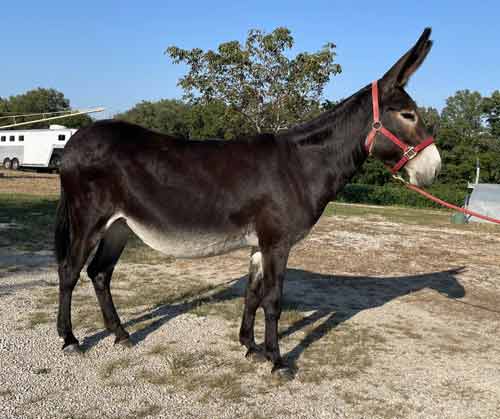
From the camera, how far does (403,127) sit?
4234 millimetres

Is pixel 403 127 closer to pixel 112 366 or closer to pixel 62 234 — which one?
pixel 112 366

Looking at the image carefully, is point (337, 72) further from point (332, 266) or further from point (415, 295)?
point (415, 295)

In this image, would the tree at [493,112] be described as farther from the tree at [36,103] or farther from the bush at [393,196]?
the tree at [36,103]

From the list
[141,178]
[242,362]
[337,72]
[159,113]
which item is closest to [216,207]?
[141,178]

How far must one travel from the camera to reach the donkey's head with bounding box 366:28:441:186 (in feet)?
13.8

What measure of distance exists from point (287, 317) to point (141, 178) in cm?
290

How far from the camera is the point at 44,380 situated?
13.1 feet

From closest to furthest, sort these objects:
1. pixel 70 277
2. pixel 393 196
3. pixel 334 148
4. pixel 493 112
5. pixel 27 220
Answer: pixel 334 148
pixel 70 277
pixel 27 220
pixel 393 196
pixel 493 112

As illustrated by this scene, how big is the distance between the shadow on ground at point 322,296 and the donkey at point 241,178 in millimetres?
986

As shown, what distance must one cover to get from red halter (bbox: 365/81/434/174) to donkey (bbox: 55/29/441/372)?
0.01m

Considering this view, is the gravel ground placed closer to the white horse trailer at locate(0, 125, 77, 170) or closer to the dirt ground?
the dirt ground

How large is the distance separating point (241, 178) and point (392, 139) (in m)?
1.53

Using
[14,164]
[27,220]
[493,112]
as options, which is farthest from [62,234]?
[493,112]

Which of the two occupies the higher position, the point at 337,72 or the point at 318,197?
the point at 337,72
